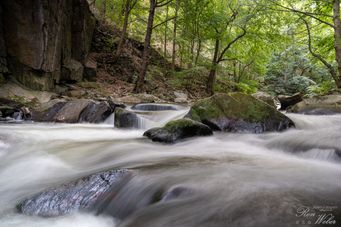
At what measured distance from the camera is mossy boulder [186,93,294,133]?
238 inches

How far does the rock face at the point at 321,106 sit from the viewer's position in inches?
304

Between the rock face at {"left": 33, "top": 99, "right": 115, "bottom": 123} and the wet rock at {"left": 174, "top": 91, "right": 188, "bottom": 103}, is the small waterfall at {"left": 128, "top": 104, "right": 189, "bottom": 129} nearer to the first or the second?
the rock face at {"left": 33, "top": 99, "right": 115, "bottom": 123}

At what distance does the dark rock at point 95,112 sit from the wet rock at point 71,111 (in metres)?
0.11

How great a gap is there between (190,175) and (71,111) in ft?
18.6

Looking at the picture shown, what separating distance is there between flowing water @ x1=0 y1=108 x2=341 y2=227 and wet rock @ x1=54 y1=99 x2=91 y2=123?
1.42 metres

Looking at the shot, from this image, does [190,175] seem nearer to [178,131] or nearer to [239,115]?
[178,131]

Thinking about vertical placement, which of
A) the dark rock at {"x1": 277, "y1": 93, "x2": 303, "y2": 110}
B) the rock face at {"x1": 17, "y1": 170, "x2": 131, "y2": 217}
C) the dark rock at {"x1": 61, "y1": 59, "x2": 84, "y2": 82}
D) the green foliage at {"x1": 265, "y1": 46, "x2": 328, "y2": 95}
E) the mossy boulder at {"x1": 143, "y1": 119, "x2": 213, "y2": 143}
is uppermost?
the green foliage at {"x1": 265, "y1": 46, "x2": 328, "y2": 95}

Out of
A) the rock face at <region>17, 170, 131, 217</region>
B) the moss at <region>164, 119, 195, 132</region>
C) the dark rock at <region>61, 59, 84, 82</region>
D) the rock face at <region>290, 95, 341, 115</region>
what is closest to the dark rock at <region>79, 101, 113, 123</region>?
the moss at <region>164, 119, 195, 132</region>

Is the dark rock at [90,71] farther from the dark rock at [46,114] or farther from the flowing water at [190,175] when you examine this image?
the flowing water at [190,175]

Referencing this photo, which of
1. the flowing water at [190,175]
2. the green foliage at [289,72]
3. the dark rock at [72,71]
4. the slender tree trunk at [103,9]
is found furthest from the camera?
the green foliage at [289,72]

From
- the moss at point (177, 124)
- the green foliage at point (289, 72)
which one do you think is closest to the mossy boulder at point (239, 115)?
the moss at point (177, 124)

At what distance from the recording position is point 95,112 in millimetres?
8102

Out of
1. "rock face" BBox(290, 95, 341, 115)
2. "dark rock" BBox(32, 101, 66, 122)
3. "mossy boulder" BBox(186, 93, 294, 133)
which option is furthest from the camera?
"dark rock" BBox(32, 101, 66, 122)

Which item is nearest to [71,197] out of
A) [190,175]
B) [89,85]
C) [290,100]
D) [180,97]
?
[190,175]
